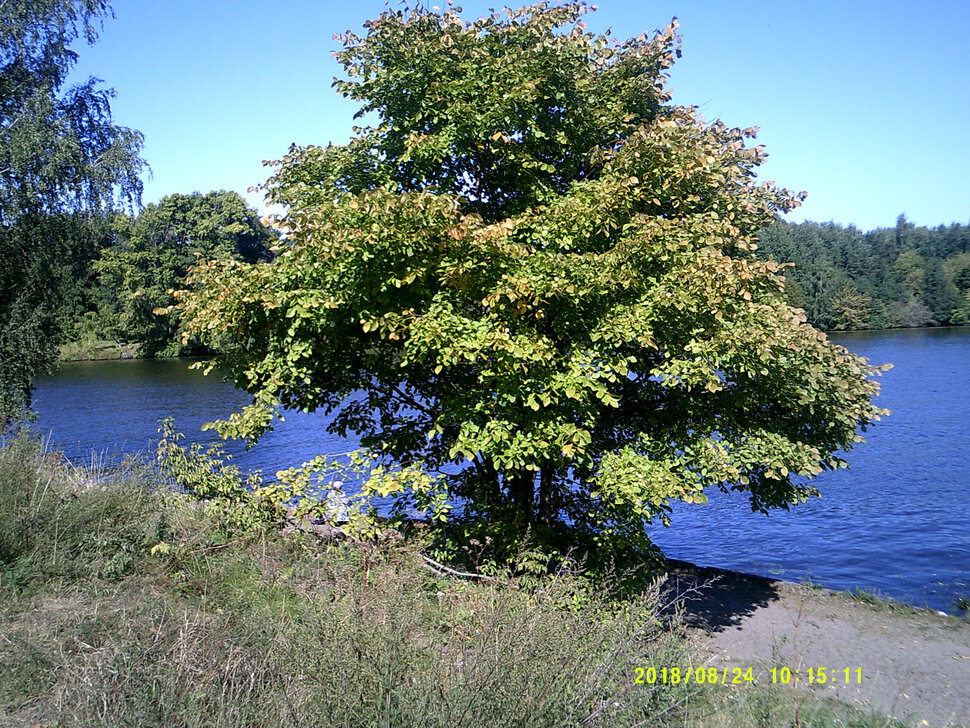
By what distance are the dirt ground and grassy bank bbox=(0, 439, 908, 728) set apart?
1125mm

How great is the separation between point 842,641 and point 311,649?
7.96 meters

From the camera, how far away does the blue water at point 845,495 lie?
13.3 metres

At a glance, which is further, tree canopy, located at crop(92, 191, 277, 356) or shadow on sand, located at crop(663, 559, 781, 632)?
tree canopy, located at crop(92, 191, 277, 356)

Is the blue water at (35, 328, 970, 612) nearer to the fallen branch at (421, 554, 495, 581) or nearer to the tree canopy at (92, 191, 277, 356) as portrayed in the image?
the fallen branch at (421, 554, 495, 581)

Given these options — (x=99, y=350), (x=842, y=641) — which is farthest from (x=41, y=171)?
(x=99, y=350)

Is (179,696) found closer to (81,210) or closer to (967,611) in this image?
(967,611)

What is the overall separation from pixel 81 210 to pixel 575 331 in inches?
552

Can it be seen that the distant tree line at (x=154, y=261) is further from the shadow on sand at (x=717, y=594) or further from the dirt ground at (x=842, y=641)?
the dirt ground at (x=842, y=641)

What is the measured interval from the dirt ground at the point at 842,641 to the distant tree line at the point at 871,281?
171 feet

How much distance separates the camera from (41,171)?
15.5 metres

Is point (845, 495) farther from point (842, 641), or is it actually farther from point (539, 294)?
point (539, 294)

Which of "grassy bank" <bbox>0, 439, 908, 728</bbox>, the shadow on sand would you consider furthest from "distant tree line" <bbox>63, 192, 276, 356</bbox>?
"grassy bank" <bbox>0, 439, 908, 728</bbox>

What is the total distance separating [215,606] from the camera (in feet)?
19.5

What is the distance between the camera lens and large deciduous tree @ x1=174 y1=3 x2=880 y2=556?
712cm
